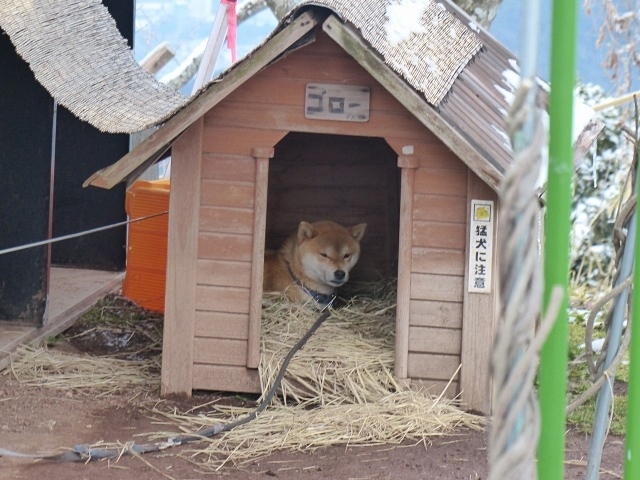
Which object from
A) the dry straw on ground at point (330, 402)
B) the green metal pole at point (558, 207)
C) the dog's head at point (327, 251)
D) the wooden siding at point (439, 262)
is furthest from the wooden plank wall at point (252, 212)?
the green metal pole at point (558, 207)

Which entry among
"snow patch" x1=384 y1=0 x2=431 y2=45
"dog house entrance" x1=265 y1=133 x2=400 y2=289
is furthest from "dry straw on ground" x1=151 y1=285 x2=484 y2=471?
"snow patch" x1=384 y1=0 x2=431 y2=45

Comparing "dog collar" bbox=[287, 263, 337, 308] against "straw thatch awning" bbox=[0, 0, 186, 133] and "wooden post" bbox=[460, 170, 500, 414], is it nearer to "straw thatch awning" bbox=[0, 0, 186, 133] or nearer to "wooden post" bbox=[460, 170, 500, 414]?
"wooden post" bbox=[460, 170, 500, 414]

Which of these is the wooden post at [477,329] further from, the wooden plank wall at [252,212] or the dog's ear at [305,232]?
the dog's ear at [305,232]

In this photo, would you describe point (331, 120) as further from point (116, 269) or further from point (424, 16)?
point (116, 269)

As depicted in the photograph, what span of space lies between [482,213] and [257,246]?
1266 mm

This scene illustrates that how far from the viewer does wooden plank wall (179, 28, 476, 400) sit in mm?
5168

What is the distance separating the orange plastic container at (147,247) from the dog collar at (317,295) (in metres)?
1.09

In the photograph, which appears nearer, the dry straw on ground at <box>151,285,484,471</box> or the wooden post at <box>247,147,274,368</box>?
the dry straw on ground at <box>151,285,484,471</box>

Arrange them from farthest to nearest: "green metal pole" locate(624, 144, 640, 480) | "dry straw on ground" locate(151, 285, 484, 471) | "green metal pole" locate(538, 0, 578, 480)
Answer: "dry straw on ground" locate(151, 285, 484, 471) < "green metal pole" locate(624, 144, 640, 480) < "green metal pole" locate(538, 0, 578, 480)

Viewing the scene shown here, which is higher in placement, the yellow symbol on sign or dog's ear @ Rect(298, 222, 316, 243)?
the yellow symbol on sign

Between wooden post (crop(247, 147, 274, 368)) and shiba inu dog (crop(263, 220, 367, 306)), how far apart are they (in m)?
1.18

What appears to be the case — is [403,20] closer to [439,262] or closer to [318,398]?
[439,262]

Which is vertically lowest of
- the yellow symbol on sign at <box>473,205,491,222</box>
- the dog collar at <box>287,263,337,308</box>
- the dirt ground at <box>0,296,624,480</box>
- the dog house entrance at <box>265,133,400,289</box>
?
the dirt ground at <box>0,296,624,480</box>

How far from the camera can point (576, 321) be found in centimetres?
769
